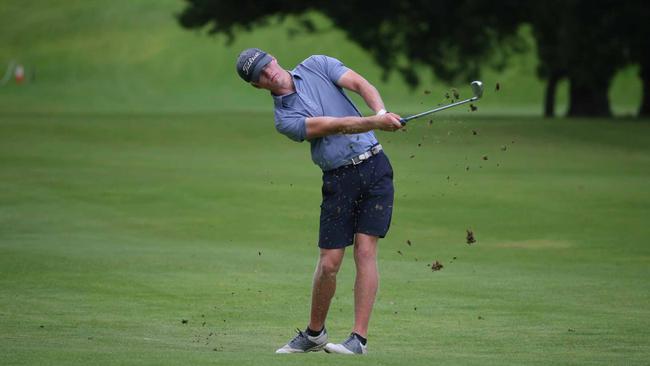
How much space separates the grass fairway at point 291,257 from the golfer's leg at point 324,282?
0.42 m

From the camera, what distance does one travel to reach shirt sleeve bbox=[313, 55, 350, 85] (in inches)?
337

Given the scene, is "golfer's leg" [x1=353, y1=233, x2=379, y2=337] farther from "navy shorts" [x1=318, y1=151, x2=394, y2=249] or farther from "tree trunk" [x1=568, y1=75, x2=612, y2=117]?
"tree trunk" [x1=568, y1=75, x2=612, y2=117]

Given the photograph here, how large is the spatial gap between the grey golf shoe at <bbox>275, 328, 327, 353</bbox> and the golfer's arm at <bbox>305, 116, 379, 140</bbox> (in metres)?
1.36

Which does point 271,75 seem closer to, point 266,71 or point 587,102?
point 266,71

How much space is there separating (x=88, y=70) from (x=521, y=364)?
267 feet

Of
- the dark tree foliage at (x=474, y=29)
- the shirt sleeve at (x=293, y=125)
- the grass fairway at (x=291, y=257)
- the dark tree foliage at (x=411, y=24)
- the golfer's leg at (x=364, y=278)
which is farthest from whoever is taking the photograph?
the dark tree foliage at (x=411, y=24)

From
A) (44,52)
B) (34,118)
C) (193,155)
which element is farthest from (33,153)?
(44,52)

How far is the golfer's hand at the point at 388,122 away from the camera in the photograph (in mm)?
8141

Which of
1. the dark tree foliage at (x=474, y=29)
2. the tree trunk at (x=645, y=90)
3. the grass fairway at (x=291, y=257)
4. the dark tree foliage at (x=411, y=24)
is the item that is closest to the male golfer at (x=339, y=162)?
the grass fairway at (x=291, y=257)

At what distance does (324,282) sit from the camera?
879cm

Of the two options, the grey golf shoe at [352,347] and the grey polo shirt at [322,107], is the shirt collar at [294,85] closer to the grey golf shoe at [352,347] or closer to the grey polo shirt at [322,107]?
the grey polo shirt at [322,107]

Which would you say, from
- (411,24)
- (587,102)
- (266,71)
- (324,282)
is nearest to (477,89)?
(266,71)

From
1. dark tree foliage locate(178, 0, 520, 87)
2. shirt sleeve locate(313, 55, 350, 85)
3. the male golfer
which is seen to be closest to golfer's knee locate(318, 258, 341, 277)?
the male golfer

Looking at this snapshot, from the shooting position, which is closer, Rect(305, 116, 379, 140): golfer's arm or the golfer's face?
Rect(305, 116, 379, 140): golfer's arm
